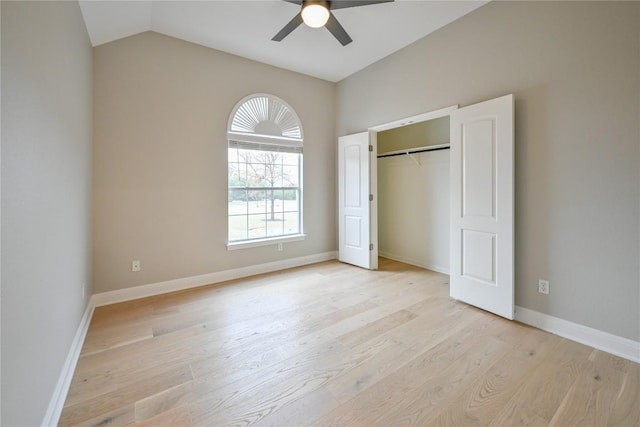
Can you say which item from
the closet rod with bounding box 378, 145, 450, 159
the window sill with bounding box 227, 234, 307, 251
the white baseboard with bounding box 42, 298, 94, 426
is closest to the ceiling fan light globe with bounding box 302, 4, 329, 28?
the closet rod with bounding box 378, 145, 450, 159

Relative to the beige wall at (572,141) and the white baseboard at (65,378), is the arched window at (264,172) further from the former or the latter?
the beige wall at (572,141)

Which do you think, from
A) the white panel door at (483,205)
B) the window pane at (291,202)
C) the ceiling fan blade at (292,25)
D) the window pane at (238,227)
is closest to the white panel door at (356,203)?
the window pane at (291,202)

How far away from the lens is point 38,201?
1.35 metres

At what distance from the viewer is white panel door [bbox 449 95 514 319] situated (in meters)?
2.48

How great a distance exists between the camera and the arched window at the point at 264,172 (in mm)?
3789

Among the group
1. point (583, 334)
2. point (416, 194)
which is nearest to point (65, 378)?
point (583, 334)

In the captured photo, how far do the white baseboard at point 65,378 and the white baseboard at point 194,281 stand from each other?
1.71 feet

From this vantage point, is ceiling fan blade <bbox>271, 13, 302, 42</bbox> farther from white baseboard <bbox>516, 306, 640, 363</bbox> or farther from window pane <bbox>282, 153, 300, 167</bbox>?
white baseboard <bbox>516, 306, 640, 363</bbox>

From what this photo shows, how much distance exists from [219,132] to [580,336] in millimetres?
4190

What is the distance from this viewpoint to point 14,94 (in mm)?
1110

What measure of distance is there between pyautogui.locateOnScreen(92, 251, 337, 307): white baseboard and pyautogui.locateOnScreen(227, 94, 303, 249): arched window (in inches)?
14.5

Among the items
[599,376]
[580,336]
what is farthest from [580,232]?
[599,376]

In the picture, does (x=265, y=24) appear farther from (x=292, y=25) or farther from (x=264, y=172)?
(x=264, y=172)

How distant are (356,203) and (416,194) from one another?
3.26 ft
